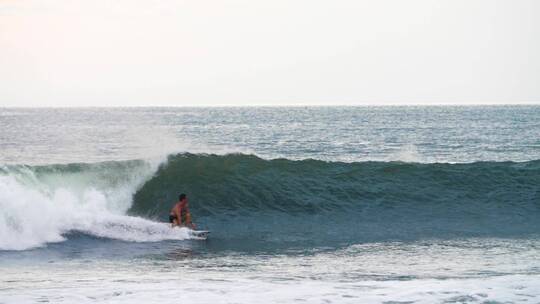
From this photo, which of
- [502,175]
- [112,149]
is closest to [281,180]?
[502,175]

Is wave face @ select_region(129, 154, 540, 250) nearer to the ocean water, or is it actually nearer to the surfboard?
the ocean water

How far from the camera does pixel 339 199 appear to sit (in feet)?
70.1

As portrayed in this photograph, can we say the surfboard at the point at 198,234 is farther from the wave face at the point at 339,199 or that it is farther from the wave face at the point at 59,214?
the wave face at the point at 339,199

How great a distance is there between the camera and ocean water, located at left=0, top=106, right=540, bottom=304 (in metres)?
11.1

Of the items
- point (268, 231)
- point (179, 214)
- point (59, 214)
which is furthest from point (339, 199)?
point (59, 214)

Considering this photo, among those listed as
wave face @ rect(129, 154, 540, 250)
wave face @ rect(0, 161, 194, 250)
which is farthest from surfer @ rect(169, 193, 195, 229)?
wave face @ rect(129, 154, 540, 250)

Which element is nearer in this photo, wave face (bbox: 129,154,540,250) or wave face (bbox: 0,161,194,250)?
wave face (bbox: 0,161,194,250)

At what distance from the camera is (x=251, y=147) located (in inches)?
1646

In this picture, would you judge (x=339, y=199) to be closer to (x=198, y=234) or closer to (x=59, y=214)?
(x=198, y=234)

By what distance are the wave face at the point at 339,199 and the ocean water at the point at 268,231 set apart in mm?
57

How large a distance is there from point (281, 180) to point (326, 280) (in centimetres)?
1060

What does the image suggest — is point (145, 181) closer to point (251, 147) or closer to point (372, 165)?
point (372, 165)

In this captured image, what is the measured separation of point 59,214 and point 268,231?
16.6 ft

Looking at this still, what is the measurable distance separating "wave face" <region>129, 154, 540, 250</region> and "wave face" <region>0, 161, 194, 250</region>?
3.96 ft
